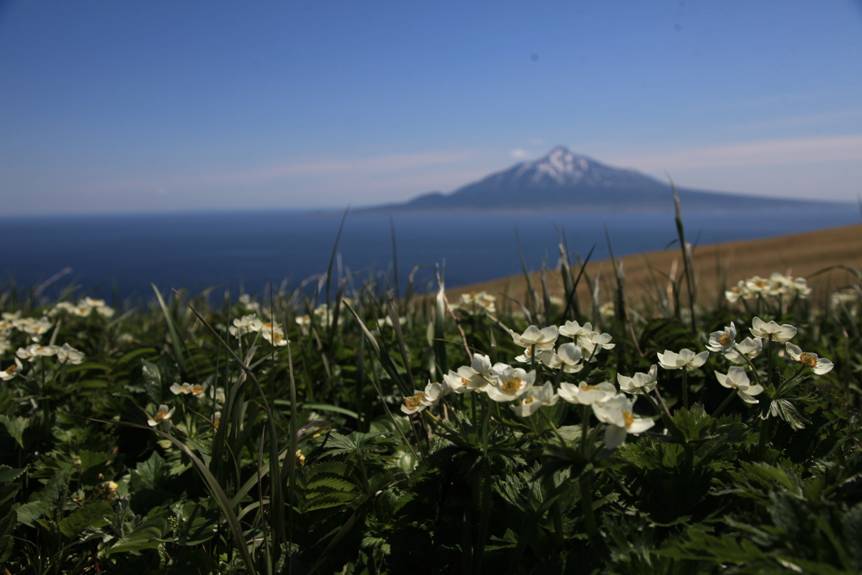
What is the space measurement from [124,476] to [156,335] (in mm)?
2449

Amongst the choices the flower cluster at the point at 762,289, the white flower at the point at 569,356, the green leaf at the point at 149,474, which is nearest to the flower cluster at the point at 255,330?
Result: the green leaf at the point at 149,474

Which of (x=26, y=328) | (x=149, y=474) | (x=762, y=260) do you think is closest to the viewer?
(x=149, y=474)

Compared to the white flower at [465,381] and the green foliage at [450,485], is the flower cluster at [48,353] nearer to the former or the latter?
the green foliage at [450,485]

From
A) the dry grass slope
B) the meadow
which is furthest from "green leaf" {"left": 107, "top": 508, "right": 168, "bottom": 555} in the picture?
the dry grass slope

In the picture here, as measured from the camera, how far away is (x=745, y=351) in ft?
4.97

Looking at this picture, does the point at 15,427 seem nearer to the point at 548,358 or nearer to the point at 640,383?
the point at 548,358

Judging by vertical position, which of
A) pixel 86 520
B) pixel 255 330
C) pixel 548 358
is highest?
pixel 548 358

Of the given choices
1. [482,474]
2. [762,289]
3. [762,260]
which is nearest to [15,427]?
[482,474]

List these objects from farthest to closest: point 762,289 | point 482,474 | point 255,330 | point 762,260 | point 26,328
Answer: point 762,260 → point 762,289 → point 26,328 → point 255,330 → point 482,474

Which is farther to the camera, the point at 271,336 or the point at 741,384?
the point at 271,336

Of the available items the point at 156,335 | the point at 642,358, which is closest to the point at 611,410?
the point at 642,358

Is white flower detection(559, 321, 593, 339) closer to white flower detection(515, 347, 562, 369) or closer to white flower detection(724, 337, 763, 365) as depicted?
white flower detection(515, 347, 562, 369)

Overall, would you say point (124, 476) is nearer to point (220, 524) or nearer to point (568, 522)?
point (220, 524)

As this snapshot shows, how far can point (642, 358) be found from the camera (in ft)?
8.38
